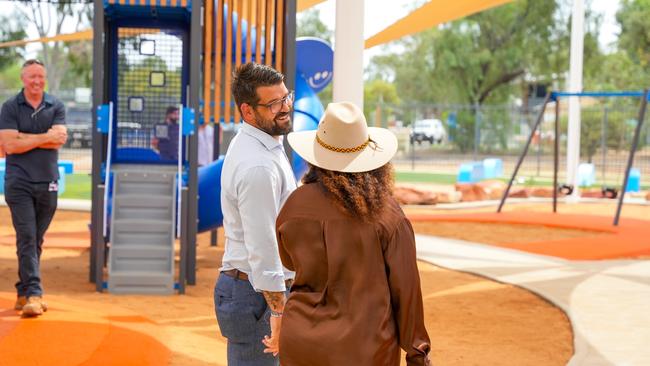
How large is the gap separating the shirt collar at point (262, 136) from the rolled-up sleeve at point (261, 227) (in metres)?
0.13

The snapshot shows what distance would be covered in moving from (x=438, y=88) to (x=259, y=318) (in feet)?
149

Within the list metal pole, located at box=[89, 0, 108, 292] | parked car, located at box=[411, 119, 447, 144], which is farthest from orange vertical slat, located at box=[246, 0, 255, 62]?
parked car, located at box=[411, 119, 447, 144]

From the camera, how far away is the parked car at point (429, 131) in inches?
1555

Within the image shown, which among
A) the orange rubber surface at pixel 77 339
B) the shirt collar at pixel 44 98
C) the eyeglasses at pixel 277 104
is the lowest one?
the orange rubber surface at pixel 77 339

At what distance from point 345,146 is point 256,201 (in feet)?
1.59

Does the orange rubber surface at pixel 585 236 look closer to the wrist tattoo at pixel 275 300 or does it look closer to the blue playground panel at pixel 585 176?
the wrist tattoo at pixel 275 300

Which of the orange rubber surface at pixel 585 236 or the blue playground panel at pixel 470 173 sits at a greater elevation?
the blue playground panel at pixel 470 173

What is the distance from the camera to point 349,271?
10.1ft

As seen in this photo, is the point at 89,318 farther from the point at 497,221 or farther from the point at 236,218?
the point at 497,221

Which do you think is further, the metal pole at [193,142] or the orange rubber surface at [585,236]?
the orange rubber surface at [585,236]

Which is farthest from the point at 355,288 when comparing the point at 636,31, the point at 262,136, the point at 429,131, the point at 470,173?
the point at 636,31

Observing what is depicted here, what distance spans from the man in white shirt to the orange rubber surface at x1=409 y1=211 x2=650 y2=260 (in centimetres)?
869

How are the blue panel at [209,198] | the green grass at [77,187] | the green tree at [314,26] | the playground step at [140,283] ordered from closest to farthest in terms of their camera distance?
the playground step at [140,283]
the blue panel at [209,198]
the green grass at [77,187]
the green tree at [314,26]

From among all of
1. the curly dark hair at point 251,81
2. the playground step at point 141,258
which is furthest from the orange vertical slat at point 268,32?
the curly dark hair at point 251,81
